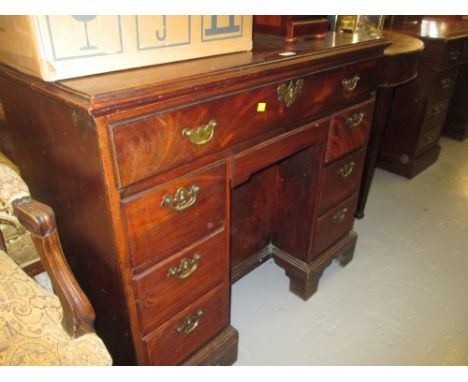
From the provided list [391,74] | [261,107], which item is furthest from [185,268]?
[391,74]

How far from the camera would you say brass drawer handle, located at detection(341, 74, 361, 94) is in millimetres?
1170

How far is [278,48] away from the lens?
105 cm

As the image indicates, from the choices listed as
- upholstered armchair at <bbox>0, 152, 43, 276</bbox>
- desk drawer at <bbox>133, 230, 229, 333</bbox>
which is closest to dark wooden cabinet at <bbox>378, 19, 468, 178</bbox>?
desk drawer at <bbox>133, 230, 229, 333</bbox>

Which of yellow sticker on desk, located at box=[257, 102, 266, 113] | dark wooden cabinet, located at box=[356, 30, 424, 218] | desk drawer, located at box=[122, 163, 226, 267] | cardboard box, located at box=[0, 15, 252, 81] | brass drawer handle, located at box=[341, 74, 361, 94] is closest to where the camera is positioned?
cardboard box, located at box=[0, 15, 252, 81]

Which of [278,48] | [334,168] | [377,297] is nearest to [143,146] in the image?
[278,48]

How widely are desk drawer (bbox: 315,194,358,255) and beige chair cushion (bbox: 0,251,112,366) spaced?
928 millimetres

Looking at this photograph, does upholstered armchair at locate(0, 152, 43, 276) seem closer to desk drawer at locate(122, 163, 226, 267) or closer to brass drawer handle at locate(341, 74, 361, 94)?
desk drawer at locate(122, 163, 226, 267)

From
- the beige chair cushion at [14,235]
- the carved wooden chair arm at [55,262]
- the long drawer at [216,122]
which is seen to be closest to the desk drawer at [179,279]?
the carved wooden chair arm at [55,262]

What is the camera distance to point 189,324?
1.06 m

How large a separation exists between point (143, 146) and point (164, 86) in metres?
0.12

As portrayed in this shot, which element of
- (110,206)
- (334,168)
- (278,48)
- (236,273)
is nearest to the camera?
(110,206)

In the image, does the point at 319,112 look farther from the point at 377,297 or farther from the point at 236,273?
the point at 377,297

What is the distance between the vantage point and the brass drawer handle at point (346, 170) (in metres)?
1.40

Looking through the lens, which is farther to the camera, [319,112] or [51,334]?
[319,112]
